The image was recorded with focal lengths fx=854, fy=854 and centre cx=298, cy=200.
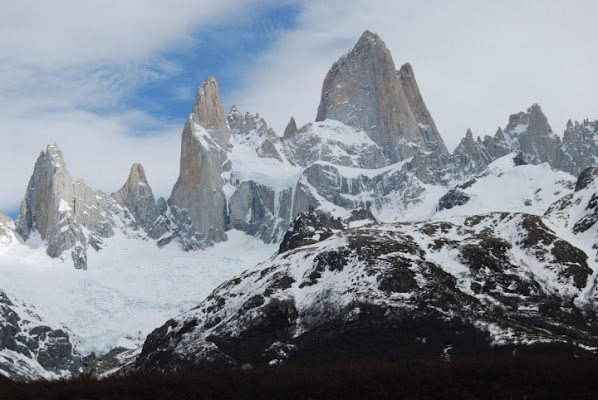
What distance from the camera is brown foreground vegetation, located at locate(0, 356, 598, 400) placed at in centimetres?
5841

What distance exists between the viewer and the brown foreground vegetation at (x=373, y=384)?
192ft

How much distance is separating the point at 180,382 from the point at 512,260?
378 ft

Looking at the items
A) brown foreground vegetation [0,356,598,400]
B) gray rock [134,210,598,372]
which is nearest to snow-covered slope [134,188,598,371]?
gray rock [134,210,598,372]

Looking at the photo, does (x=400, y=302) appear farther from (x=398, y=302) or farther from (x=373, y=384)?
(x=373, y=384)

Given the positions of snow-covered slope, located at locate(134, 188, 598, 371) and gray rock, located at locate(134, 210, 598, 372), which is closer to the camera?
gray rock, located at locate(134, 210, 598, 372)

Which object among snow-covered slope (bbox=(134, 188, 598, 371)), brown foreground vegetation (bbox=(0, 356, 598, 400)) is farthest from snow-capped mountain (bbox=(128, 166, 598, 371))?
brown foreground vegetation (bbox=(0, 356, 598, 400))

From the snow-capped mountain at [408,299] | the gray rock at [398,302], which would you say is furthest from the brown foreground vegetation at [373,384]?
the snow-capped mountain at [408,299]

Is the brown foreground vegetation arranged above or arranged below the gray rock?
below

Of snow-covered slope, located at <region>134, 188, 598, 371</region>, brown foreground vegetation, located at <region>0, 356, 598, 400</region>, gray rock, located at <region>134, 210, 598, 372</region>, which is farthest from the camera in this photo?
snow-covered slope, located at <region>134, 188, 598, 371</region>

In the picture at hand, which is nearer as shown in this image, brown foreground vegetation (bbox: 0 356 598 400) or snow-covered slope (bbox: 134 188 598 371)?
brown foreground vegetation (bbox: 0 356 598 400)

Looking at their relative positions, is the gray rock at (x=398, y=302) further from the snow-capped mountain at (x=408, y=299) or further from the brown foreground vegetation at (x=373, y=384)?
the brown foreground vegetation at (x=373, y=384)

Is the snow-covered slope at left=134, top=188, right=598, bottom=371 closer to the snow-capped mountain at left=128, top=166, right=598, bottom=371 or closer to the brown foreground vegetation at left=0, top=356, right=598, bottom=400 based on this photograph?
the snow-capped mountain at left=128, top=166, right=598, bottom=371

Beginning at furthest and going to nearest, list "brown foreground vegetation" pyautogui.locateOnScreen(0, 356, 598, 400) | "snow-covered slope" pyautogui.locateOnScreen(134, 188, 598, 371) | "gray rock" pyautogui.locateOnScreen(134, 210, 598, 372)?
Result: "snow-covered slope" pyautogui.locateOnScreen(134, 188, 598, 371) → "gray rock" pyautogui.locateOnScreen(134, 210, 598, 372) → "brown foreground vegetation" pyautogui.locateOnScreen(0, 356, 598, 400)

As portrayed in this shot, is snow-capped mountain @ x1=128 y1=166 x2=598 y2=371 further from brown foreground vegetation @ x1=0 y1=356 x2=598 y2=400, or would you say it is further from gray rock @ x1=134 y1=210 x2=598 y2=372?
brown foreground vegetation @ x1=0 y1=356 x2=598 y2=400
